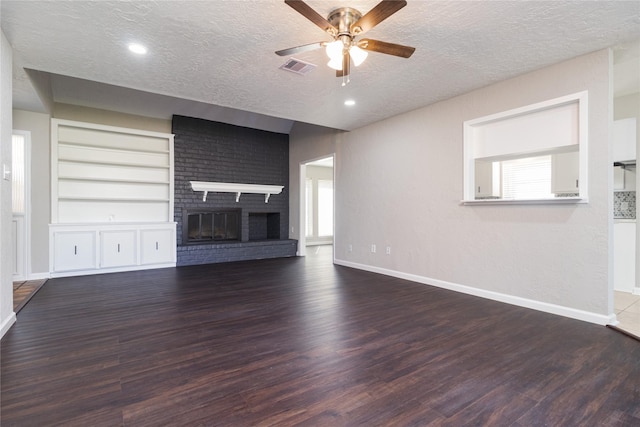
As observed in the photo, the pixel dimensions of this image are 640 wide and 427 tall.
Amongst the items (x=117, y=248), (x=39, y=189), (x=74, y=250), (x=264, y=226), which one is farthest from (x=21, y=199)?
(x=264, y=226)

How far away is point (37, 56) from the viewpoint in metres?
2.95

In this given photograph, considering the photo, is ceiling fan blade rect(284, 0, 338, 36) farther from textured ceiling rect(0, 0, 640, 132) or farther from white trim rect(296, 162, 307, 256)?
white trim rect(296, 162, 307, 256)

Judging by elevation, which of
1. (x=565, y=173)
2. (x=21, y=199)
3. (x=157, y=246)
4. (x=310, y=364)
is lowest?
(x=310, y=364)

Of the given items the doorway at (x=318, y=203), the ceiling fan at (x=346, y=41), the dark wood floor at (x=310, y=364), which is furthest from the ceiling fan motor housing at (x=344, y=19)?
the doorway at (x=318, y=203)

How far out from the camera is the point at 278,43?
272cm

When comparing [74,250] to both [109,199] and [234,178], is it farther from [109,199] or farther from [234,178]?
[234,178]

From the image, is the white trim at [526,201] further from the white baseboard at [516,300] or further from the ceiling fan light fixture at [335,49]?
the ceiling fan light fixture at [335,49]

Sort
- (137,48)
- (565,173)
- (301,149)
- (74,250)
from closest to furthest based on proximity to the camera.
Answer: (137,48) < (565,173) < (74,250) < (301,149)

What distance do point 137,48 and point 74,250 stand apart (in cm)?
364

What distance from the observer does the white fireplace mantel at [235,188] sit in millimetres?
6175

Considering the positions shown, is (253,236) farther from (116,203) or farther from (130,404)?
(130,404)

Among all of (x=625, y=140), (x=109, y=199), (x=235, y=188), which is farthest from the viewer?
(x=235, y=188)

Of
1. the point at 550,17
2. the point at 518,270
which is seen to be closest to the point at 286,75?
the point at 550,17

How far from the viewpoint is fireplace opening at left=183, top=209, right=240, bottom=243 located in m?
6.36
